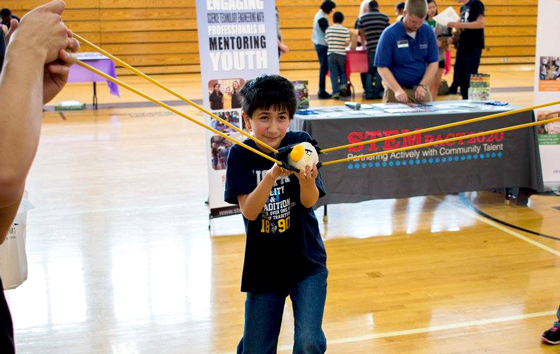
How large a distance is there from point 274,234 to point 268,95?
49 cm

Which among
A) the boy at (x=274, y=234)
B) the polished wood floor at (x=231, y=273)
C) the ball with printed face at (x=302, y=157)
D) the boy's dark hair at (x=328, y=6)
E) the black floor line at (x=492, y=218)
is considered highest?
the boy's dark hair at (x=328, y=6)

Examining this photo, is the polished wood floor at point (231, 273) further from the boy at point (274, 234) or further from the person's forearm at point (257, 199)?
the person's forearm at point (257, 199)

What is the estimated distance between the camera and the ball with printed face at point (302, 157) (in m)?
2.07

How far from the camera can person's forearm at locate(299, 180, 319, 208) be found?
89.8 inches

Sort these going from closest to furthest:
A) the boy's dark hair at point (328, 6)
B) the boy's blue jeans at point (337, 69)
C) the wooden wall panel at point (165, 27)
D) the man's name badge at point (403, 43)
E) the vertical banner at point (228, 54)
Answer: the vertical banner at point (228, 54), the man's name badge at point (403, 43), the boy's dark hair at point (328, 6), the boy's blue jeans at point (337, 69), the wooden wall panel at point (165, 27)

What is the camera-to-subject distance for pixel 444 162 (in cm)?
543

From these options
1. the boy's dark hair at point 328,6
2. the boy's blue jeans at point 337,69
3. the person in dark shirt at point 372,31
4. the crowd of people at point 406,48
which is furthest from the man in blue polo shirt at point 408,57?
the boy's blue jeans at point 337,69

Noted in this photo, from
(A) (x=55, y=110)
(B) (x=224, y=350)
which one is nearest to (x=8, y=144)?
(B) (x=224, y=350)

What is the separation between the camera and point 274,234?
7.84 feet

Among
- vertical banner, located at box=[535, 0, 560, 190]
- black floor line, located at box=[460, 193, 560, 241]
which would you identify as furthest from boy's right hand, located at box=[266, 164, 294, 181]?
vertical banner, located at box=[535, 0, 560, 190]

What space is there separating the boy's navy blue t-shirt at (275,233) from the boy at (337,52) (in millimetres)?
9329

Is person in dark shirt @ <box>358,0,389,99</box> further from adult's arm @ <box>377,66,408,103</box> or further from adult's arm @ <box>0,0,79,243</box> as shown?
adult's arm @ <box>0,0,79,243</box>

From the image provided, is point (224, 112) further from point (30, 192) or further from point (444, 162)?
point (30, 192)

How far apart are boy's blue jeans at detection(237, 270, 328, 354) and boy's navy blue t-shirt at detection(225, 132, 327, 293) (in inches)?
1.2
